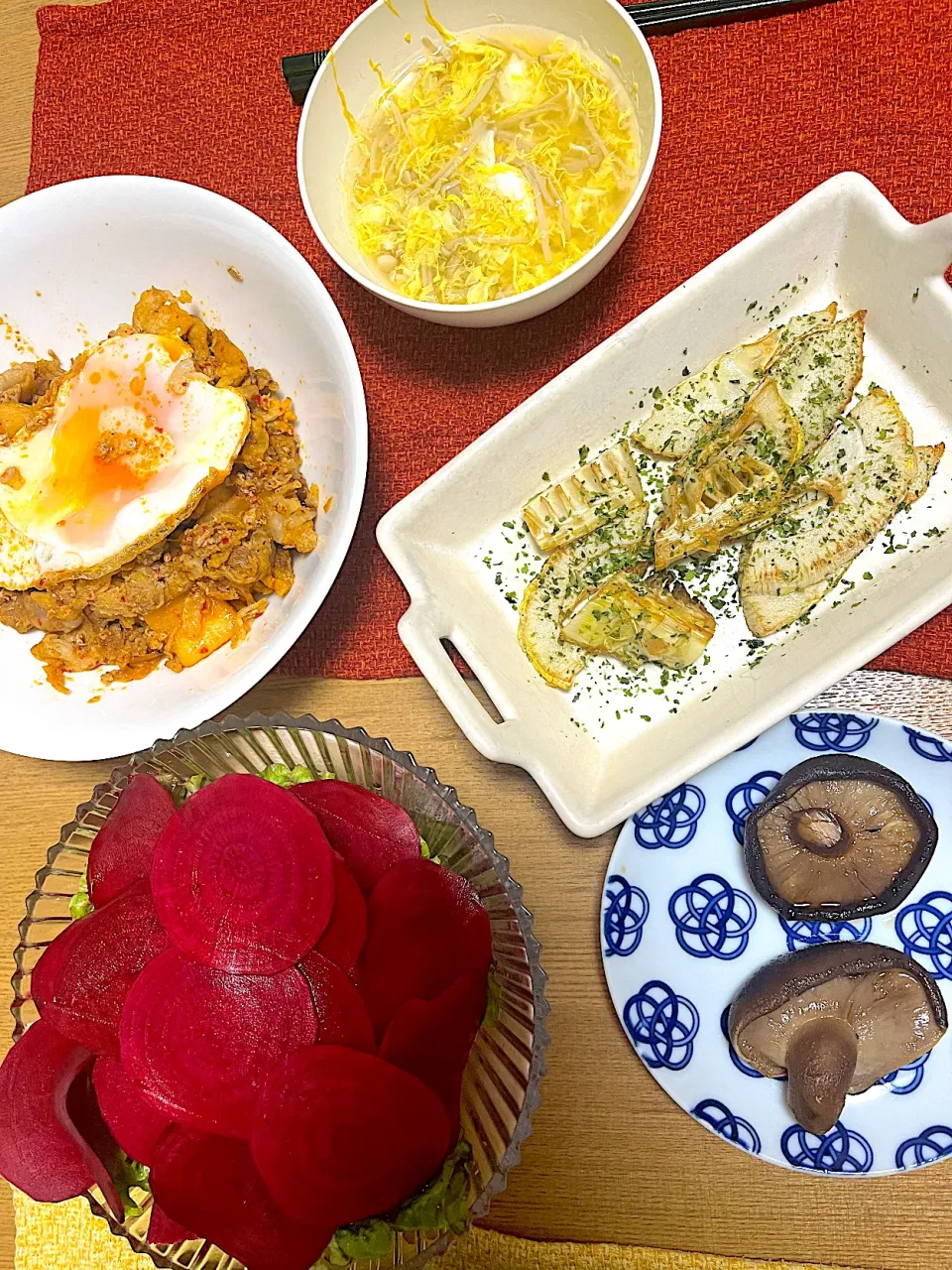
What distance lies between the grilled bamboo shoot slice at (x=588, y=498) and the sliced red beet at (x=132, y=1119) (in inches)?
37.4

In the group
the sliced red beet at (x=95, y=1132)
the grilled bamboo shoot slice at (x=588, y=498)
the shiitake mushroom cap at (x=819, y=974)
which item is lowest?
the shiitake mushroom cap at (x=819, y=974)

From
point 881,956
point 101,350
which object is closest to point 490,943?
point 881,956

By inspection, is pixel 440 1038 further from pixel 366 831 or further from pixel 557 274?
pixel 557 274

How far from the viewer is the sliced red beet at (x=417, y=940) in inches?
41.8

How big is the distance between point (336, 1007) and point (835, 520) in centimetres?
99

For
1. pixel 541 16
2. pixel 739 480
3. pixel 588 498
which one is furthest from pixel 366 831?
pixel 541 16

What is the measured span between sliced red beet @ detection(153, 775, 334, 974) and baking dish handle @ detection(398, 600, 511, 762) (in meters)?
0.28

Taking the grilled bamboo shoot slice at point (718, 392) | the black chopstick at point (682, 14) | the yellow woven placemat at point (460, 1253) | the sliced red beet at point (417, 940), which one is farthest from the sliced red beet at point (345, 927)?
the black chopstick at point (682, 14)

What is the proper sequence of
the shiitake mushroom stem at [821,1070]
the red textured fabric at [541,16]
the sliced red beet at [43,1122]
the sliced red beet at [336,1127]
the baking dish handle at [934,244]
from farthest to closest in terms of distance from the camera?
the red textured fabric at [541,16], the shiitake mushroom stem at [821,1070], the baking dish handle at [934,244], the sliced red beet at [43,1122], the sliced red beet at [336,1127]

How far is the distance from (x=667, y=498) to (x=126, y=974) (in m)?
1.01

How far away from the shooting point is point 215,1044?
104 cm

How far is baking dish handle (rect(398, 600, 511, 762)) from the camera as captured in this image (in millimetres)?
1303

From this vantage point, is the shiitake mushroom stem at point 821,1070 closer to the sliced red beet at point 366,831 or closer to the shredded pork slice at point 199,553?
the sliced red beet at point 366,831

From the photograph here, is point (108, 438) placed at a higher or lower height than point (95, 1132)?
higher
